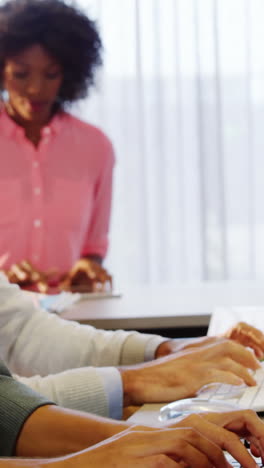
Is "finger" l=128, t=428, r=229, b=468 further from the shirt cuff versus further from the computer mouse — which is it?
the shirt cuff

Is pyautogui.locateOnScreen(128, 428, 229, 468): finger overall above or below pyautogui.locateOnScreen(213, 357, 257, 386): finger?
above

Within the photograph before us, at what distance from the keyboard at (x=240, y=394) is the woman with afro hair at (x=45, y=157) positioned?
5.27 ft

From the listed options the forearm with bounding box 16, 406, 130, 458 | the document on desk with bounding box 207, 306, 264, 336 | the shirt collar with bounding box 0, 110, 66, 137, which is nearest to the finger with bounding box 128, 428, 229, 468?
the forearm with bounding box 16, 406, 130, 458

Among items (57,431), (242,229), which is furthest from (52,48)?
(57,431)

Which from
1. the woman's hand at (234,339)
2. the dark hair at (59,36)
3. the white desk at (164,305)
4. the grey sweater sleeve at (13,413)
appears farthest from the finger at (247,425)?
the dark hair at (59,36)

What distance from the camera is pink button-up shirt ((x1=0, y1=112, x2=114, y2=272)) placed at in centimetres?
295

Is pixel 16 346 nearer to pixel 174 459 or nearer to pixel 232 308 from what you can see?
pixel 232 308

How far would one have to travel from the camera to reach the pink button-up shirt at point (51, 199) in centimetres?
295

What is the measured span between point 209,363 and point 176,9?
2906 mm

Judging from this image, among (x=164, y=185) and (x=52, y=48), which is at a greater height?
(x=52, y=48)

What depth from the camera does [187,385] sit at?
51.8 inches

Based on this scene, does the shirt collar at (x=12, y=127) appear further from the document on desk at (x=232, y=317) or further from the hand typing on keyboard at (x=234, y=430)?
the hand typing on keyboard at (x=234, y=430)

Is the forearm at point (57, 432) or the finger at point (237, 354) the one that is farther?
the finger at point (237, 354)

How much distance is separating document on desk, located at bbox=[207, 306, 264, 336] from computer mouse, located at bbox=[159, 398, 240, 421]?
1.72 ft
